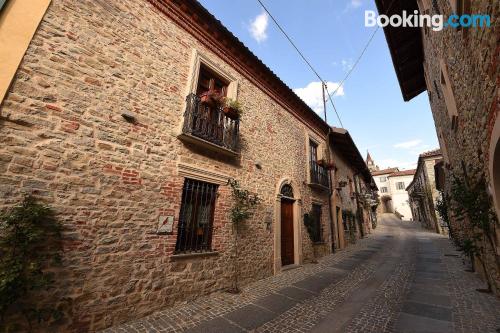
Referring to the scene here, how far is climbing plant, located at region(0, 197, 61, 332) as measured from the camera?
2.55 metres

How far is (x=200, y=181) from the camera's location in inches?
211

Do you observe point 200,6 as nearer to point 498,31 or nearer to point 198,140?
point 198,140

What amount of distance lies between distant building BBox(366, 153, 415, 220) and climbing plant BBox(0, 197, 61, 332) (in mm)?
48108

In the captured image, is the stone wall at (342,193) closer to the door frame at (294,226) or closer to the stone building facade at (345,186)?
the stone building facade at (345,186)

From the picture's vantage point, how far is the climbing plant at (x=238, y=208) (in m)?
5.72

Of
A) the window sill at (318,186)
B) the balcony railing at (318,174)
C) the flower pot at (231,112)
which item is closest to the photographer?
the flower pot at (231,112)

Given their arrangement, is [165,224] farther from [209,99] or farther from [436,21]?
[436,21]

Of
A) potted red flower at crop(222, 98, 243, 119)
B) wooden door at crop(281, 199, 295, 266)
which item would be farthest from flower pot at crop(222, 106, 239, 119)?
wooden door at crop(281, 199, 295, 266)

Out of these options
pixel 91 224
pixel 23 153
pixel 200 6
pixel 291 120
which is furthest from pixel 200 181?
pixel 291 120

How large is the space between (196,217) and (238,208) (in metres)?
1.20

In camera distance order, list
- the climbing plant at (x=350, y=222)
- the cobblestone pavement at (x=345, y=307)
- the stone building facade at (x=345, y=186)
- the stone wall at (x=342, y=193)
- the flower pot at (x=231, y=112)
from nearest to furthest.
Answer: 1. the cobblestone pavement at (x=345, y=307)
2. the flower pot at (x=231, y=112)
3. the stone wall at (x=342, y=193)
4. the stone building facade at (x=345, y=186)
5. the climbing plant at (x=350, y=222)

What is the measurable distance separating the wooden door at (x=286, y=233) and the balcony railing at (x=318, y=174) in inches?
98.2

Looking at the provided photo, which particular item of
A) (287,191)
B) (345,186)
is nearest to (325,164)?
(287,191)

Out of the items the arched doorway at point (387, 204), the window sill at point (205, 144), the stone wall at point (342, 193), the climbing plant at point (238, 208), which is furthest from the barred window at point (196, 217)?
the arched doorway at point (387, 204)
